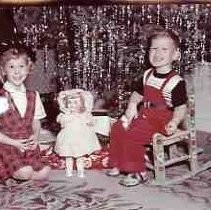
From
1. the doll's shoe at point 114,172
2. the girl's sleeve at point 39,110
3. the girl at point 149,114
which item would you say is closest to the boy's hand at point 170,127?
the girl at point 149,114

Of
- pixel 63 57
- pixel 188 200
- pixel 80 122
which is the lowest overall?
pixel 188 200

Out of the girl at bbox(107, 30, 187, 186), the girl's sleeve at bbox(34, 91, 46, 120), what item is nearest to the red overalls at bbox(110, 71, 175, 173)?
the girl at bbox(107, 30, 187, 186)

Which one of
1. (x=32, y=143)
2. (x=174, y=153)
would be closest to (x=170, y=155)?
(x=174, y=153)

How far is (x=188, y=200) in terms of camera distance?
3.01ft

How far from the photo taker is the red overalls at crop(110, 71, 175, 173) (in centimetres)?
96

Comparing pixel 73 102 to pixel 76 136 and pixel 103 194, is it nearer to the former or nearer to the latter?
pixel 76 136

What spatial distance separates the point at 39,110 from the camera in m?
0.96

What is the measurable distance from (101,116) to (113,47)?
12 cm

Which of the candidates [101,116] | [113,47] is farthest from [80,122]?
[113,47]

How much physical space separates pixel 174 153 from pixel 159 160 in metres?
0.05

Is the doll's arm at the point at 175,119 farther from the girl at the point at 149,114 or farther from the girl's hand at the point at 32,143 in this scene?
the girl's hand at the point at 32,143

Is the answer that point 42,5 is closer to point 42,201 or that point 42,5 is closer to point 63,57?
point 63,57

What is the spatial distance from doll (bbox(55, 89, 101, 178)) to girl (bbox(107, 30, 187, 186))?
1.8 inches

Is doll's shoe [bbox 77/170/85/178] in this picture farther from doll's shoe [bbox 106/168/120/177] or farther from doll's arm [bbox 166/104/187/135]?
doll's arm [bbox 166/104/187/135]
